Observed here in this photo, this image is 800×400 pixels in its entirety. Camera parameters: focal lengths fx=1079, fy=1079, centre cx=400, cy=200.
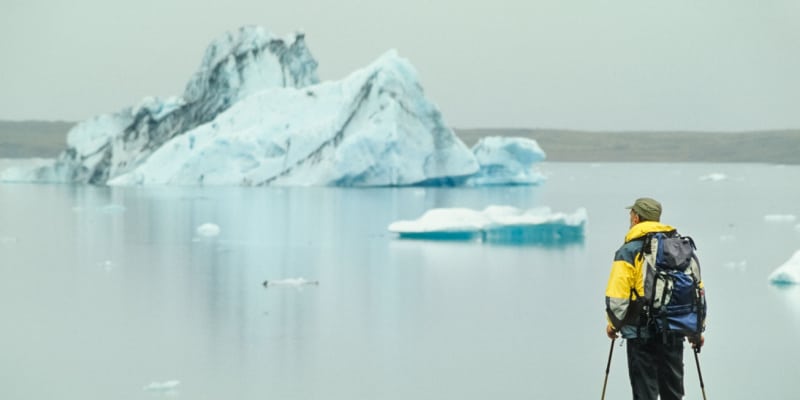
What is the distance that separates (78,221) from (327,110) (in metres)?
10.0

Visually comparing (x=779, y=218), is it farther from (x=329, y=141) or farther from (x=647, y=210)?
(x=647, y=210)

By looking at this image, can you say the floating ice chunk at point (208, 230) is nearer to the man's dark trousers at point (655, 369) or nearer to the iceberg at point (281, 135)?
the iceberg at point (281, 135)

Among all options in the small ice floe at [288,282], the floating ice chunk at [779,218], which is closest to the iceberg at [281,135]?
the floating ice chunk at [779,218]

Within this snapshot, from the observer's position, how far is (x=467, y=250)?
12.4 m

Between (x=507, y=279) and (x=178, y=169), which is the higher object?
(x=178, y=169)

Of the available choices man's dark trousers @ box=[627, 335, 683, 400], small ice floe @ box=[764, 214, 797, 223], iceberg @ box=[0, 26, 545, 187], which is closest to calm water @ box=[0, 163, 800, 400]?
small ice floe @ box=[764, 214, 797, 223]

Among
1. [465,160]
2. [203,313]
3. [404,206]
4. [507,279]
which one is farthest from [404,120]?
[203,313]

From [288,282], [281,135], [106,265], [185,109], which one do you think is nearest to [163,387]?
[288,282]

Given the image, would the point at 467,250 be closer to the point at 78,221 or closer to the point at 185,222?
the point at 185,222

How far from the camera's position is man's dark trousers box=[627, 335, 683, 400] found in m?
3.61

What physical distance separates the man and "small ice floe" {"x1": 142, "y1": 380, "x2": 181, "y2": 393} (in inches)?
95.2

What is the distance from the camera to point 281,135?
25062 mm

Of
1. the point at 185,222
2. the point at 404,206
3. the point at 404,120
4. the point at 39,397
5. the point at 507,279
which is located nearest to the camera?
the point at 39,397

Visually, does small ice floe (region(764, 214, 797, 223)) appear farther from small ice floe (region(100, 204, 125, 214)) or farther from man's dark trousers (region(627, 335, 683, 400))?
man's dark trousers (region(627, 335, 683, 400))
